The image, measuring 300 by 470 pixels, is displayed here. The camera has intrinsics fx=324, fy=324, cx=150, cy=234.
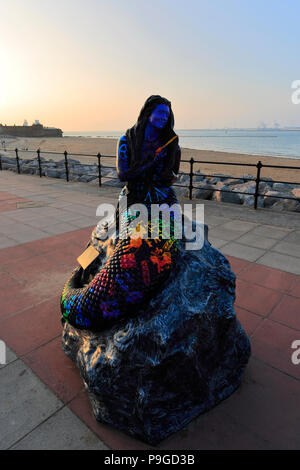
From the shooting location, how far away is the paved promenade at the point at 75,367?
2084mm

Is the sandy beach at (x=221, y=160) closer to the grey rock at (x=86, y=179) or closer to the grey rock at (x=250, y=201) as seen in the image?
the grey rock at (x=86, y=179)

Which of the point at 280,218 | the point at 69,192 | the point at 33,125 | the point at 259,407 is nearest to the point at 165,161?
the point at 259,407

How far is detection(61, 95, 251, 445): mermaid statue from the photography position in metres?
2.07

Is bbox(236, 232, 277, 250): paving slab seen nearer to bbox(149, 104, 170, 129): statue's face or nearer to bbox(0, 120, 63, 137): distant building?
bbox(149, 104, 170, 129): statue's face

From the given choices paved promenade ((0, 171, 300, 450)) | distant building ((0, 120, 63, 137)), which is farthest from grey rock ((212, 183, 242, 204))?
distant building ((0, 120, 63, 137))

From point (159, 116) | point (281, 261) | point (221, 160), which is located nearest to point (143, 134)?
point (159, 116)

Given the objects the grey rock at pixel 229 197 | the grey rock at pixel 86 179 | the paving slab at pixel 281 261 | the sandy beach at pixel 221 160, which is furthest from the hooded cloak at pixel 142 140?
the grey rock at pixel 86 179

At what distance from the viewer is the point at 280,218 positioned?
23.6ft

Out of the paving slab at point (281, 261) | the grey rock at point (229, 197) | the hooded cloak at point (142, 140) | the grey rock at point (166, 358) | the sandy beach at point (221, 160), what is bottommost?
the sandy beach at point (221, 160)

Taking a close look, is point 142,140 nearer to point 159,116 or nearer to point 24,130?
point 159,116

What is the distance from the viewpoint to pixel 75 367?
2.69 meters

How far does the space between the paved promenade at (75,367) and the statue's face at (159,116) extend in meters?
2.04

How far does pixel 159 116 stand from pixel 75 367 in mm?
2090

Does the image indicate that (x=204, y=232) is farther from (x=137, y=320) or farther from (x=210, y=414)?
(x=210, y=414)
